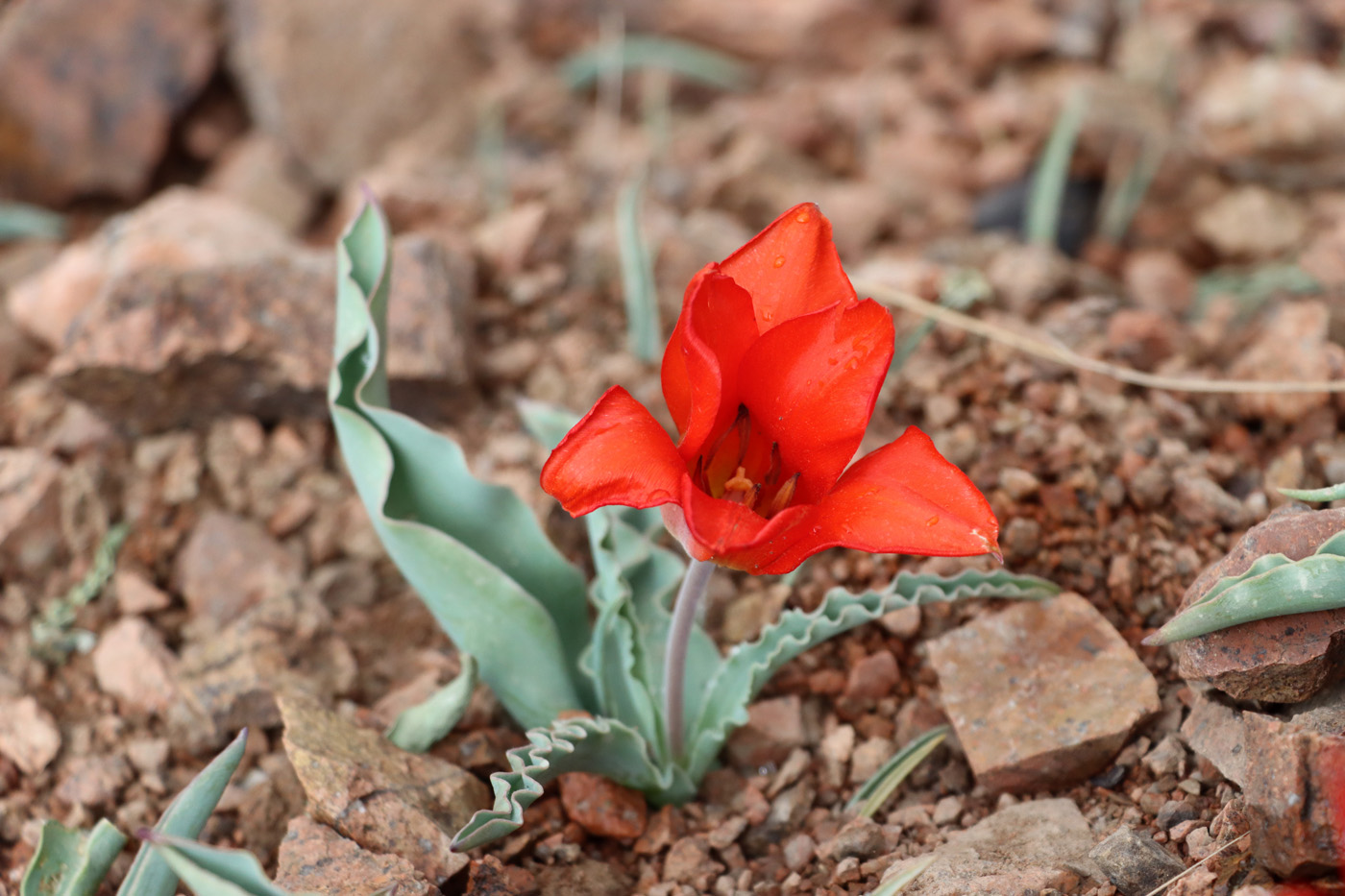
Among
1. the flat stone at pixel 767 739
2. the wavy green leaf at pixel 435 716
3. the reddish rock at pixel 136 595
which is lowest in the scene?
the flat stone at pixel 767 739

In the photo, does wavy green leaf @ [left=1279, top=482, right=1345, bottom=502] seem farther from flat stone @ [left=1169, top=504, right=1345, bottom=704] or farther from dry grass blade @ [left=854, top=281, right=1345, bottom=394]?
dry grass blade @ [left=854, top=281, right=1345, bottom=394]

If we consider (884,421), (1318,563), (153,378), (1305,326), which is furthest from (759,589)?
(153,378)

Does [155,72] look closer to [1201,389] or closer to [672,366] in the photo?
[672,366]

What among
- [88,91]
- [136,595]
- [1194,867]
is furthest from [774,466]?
[88,91]

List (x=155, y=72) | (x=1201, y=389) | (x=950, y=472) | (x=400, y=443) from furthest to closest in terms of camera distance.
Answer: (x=155, y=72), (x=1201, y=389), (x=400, y=443), (x=950, y=472)

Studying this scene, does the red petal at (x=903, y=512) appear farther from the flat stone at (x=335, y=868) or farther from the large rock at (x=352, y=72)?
the large rock at (x=352, y=72)

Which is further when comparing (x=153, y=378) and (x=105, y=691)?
(x=153, y=378)

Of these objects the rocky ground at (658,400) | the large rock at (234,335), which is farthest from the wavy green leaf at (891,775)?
the large rock at (234,335)

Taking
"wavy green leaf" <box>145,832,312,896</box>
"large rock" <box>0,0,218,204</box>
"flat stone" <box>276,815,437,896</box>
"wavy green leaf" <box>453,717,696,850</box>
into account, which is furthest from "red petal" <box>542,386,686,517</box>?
"large rock" <box>0,0,218,204</box>
